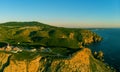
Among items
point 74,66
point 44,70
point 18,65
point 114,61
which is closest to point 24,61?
point 18,65

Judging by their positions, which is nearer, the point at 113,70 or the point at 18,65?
the point at 18,65

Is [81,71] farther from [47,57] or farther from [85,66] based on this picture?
[47,57]

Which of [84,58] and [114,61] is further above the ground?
[84,58]

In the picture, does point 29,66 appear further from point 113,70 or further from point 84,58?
point 113,70

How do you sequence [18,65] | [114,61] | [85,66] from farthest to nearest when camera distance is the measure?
[114,61], [85,66], [18,65]

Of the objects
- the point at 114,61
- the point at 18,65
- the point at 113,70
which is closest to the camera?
the point at 18,65

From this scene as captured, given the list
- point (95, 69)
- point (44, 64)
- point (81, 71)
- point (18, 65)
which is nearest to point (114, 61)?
point (95, 69)

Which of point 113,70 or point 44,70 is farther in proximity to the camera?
point 113,70

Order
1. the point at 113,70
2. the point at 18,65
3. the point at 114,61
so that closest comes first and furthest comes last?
the point at 18,65 → the point at 113,70 → the point at 114,61

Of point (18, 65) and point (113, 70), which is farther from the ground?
point (18, 65)
